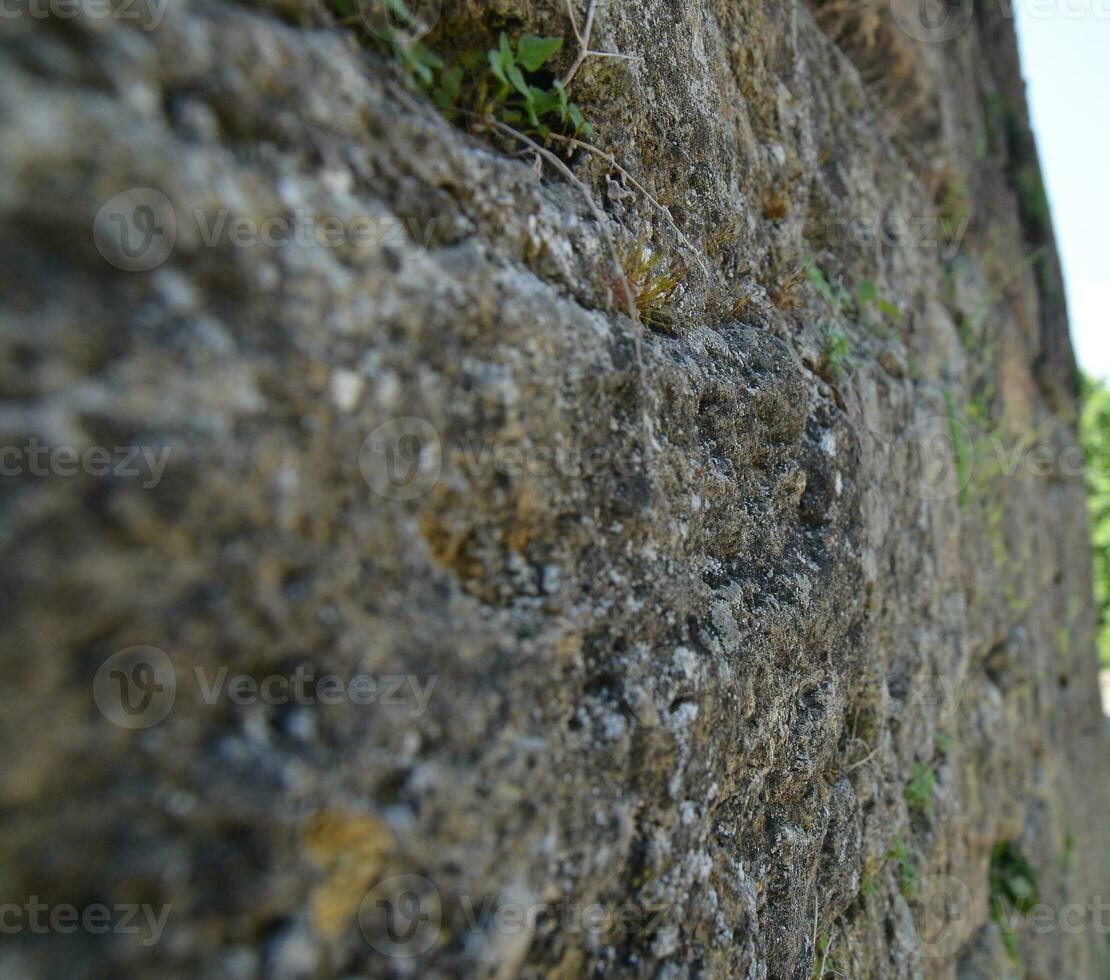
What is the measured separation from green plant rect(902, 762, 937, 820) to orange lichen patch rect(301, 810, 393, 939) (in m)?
1.86

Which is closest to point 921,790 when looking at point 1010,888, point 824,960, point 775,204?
point 824,960

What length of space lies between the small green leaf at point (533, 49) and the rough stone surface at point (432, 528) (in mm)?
51

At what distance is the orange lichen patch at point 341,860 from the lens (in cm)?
72

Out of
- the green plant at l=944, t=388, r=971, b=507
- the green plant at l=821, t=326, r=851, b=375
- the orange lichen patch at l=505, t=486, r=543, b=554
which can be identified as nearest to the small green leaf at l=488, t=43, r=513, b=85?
the orange lichen patch at l=505, t=486, r=543, b=554

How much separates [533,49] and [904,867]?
2117 mm

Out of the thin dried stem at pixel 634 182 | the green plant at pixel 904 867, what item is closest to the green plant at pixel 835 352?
Answer: the thin dried stem at pixel 634 182

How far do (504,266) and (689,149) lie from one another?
0.70m

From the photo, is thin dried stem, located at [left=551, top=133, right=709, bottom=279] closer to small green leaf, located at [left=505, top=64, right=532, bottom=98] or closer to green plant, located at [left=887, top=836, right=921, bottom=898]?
small green leaf, located at [left=505, top=64, right=532, bottom=98]

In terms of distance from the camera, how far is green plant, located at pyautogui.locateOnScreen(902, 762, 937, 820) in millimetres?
2212

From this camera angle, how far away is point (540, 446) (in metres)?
0.98

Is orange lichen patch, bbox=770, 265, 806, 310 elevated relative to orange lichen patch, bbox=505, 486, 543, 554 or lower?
elevated

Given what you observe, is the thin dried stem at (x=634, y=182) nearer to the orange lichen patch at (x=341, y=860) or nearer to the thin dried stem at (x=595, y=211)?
the thin dried stem at (x=595, y=211)

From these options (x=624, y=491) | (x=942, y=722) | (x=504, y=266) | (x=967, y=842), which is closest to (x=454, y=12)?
(x=504, y=266)

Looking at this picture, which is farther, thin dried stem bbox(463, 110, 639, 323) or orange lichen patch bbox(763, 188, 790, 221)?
orange lichen patch bbox(763, 188, 790, 221)
